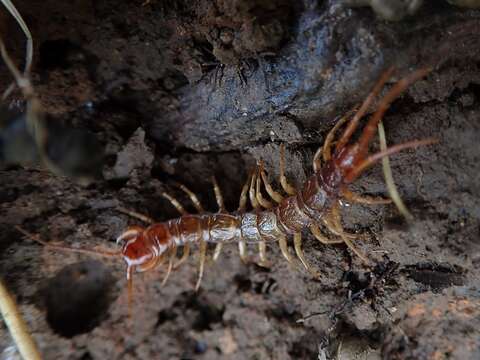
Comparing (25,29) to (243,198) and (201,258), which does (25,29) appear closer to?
(243,198)

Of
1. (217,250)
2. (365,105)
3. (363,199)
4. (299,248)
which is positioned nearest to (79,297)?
(217,250)

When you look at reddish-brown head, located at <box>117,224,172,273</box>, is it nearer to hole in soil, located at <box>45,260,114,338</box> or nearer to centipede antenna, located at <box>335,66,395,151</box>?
hole in soil, located at <box>45,260,114,338</box>

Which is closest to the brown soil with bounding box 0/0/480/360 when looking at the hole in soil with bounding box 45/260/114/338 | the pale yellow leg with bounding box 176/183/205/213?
the hole in soil with bounding box 45/260/114/338

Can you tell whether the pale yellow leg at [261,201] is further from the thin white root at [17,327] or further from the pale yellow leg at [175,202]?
the thin white root at [17,327]

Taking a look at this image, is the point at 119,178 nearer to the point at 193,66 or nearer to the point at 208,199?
the point at 208,199

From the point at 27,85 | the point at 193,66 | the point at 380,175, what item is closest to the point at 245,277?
the point at 380,175

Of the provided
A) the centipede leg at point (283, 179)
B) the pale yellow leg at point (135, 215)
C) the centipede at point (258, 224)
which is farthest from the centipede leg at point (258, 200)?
the pale yellow leg at point (135, 215)

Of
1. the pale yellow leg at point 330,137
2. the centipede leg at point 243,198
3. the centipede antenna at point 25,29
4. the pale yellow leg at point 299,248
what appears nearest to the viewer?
the centipede antenna at point 25,29
